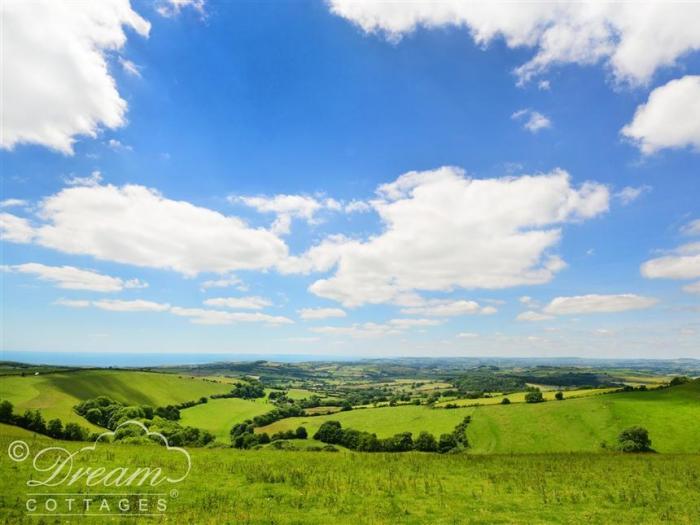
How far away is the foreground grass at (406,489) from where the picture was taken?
65.5 feet

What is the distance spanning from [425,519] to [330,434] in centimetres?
9756

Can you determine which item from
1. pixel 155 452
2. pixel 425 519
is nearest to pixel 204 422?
pixel 155 452

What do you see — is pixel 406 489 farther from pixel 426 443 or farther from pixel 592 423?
pixel 592 423

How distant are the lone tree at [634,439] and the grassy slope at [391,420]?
3976cm

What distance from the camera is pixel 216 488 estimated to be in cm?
2347

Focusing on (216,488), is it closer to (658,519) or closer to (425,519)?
(425,519)

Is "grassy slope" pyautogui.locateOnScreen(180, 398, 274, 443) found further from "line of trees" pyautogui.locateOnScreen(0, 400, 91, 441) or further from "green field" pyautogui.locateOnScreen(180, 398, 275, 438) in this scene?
"line of trees" pyautogui.locateOnScreen(0, 400, 91, 441)

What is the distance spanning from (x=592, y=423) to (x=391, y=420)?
57493 mm

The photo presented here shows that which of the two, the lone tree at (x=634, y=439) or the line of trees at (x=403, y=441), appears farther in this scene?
the line of trees at (x=403, y=441)

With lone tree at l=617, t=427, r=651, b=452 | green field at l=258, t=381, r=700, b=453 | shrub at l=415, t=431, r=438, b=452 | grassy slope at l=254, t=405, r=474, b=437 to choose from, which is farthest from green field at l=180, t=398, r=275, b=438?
lone tree at l=617, t=427, r=651, b=452

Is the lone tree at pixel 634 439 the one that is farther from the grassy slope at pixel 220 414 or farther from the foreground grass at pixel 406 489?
the grassy slope at pixel 220 414

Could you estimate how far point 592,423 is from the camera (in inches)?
3745

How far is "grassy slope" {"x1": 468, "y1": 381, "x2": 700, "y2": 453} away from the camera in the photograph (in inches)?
3333

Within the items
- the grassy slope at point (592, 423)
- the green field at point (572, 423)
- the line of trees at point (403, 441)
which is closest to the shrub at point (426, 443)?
the line of trees at point (403, 441)
